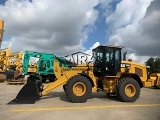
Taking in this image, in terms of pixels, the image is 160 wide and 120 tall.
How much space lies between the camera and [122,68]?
13.9 meters

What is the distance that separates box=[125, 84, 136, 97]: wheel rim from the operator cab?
38.7 inches

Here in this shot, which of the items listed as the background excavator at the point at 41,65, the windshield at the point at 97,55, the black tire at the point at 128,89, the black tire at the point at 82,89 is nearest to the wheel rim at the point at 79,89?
the black tire at the point at 82,89

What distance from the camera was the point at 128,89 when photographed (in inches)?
515

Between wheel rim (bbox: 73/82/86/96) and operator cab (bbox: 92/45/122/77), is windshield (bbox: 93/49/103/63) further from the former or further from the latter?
wheel rim (bbox: 73/82/86/96)

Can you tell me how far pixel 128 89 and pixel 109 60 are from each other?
5.73 ft

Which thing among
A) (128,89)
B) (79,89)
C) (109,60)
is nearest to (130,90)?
(128,89)

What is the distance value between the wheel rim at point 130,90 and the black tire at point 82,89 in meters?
1.88

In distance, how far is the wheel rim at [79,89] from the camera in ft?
41.1

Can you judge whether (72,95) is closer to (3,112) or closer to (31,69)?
(3,112)

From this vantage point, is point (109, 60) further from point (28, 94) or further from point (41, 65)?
point (41, 65)

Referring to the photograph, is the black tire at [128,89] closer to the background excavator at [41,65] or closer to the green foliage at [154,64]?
the background excavator at [41,65]

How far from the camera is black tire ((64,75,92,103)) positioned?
1238 cm

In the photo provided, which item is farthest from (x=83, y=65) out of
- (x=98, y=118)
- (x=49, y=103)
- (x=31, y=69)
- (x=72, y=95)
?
(x=31, y=69)

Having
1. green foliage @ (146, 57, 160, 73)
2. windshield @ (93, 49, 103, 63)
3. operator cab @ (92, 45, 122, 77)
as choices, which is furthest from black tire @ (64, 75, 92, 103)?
green foliage @ (146, 57, 160, 73)
